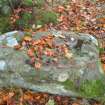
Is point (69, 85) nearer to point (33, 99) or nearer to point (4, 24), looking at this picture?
point (33, 99)

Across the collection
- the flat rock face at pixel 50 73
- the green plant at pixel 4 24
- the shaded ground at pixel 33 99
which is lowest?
the shaded ground at pixel 33 99

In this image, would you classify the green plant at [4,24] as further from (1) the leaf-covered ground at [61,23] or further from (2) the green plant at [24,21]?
(2) the green plant at [24,21]

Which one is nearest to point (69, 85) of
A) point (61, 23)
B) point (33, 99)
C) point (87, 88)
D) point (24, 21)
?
point (87, 88)

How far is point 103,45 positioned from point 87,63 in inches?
59.0

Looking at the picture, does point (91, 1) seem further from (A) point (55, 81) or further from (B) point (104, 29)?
(A) point (55, 81)

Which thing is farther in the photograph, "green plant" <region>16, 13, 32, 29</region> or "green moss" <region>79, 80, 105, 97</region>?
"green plant" <region>16, 13, 32, 29</region>

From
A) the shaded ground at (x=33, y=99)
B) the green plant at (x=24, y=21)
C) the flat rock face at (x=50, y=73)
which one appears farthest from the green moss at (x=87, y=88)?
the green plant at (x=24, y=21)

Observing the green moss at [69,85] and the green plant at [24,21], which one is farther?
the green plant at [24,21]

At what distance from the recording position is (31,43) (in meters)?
4.68

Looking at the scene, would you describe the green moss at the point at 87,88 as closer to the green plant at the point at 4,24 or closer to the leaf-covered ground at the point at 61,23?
the leaf-covered ground at the point at 61,23

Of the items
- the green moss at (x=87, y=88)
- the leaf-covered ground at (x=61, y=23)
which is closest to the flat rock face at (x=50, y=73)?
the green moss at (x=87, y=88)

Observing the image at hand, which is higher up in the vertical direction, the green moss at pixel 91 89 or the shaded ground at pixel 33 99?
the green moss at pixel 91 89

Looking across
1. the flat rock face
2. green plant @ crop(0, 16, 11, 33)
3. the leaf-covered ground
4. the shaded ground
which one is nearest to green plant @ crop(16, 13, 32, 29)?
the leaf-covered ground

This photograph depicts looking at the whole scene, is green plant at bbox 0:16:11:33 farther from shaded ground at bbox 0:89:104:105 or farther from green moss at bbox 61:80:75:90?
green moss at bbox 61:80:75:90
